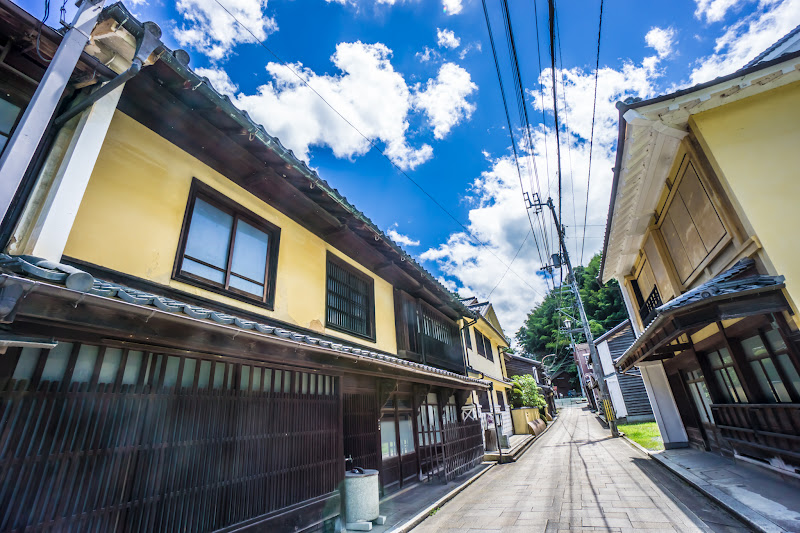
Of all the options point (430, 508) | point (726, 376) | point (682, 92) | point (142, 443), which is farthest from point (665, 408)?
point (142, 443)

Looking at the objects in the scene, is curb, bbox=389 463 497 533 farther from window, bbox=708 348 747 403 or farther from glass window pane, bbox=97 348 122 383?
window, bbox=708 348 747 403

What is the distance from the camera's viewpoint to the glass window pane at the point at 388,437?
352 inches

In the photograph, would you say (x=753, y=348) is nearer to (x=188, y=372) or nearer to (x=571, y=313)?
(x=188, y=372)

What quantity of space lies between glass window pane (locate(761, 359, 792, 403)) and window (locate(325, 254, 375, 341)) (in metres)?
8.70

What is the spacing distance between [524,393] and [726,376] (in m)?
17.4

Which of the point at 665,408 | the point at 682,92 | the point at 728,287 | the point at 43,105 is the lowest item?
the point at 665,408

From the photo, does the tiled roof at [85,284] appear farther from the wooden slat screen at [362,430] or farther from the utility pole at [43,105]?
the wooden slat screen at [362,430]

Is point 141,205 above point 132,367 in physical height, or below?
above

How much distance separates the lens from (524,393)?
24859 mm

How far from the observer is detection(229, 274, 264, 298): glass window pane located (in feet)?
19.4

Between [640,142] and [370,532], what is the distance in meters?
9.26

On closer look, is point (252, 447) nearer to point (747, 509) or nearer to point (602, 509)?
point (602, 509)

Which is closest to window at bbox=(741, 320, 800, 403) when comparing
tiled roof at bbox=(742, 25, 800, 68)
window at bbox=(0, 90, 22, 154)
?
tiled roof at bbox=(742, 25, 800, 68)

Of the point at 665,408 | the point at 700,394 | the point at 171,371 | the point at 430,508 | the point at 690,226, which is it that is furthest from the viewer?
the point at 665,408
